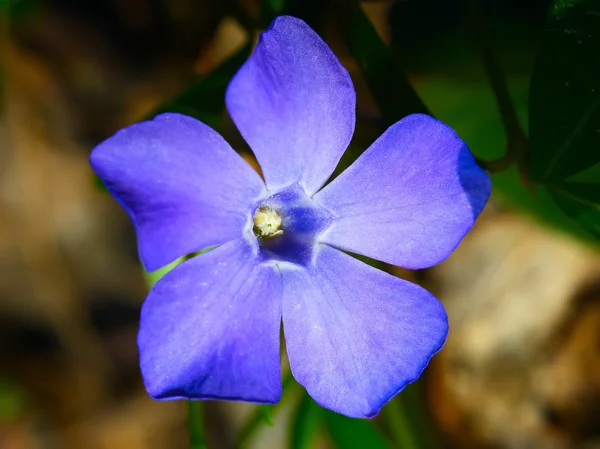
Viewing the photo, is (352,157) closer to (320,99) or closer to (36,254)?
(320,99)

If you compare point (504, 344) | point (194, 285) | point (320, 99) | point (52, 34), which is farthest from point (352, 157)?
point (52, 34)

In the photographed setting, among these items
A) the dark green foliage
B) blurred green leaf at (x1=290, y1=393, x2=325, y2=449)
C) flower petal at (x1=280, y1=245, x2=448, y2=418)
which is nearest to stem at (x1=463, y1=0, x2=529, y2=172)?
the dark green foliage

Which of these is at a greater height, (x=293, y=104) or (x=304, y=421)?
(x=293, y=104)

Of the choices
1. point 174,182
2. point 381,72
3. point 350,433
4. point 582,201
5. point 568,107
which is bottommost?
point 350,433

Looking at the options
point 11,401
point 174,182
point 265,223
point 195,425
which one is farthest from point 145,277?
point 11,401

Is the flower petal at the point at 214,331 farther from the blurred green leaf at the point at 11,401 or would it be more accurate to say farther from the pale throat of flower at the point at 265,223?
the blurred green leaf at the point at 11,401

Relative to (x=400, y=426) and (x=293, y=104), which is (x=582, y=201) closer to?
(x=293, y=104)

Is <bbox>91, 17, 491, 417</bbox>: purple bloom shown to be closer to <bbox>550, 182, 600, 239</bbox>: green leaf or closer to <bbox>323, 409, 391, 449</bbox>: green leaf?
<bbox>550, 182, 600, 239</bbox>: green leaf
